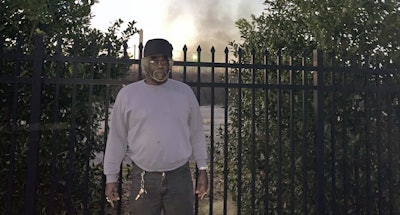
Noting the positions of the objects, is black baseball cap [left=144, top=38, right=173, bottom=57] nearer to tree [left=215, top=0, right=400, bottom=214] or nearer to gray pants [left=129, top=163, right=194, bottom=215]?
gray pants [left=129, top=163, right=194, bottom=215]

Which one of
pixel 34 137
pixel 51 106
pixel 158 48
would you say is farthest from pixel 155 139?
pixel 51 106

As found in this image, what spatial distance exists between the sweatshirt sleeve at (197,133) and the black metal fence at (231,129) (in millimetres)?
934

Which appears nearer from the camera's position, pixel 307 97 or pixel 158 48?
pixel 158 48

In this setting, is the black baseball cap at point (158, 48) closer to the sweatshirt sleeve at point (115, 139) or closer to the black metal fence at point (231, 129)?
the sweatshirt sleeve at point (115, 139)

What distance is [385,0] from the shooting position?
495 cm

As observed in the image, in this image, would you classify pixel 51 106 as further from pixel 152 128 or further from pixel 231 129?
pixel 231 129

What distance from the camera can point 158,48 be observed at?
256cm

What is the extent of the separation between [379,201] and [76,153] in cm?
343

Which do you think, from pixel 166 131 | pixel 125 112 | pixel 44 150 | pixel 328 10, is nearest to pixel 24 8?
pixel 44 150

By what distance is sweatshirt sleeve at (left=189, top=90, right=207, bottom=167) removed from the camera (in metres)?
2.67

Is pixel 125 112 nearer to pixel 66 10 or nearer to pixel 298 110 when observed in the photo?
pixel 66 10

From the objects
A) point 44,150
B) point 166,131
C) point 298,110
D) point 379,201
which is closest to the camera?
point 166,131

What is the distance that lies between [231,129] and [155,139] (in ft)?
9.93

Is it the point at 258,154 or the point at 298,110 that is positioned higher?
the point at 298,110
